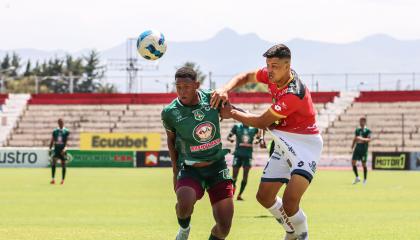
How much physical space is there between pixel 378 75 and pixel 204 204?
4525 cm

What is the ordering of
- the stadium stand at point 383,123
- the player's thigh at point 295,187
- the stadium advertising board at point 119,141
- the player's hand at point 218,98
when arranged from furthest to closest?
the stadium advertising board at point 119,141 < the stadium stand at point 383,123 < the player's thigh at point 295,187 < the player's hand at point 218,98

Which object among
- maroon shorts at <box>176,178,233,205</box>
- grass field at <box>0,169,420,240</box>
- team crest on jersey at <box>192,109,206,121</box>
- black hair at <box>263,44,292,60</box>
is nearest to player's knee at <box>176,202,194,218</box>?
maroon shorts at <box>176,178,233,205</box>

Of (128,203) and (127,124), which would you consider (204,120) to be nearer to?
(128,203)

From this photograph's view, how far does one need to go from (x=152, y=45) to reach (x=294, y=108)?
2697mm

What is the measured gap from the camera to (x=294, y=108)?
11844 mm

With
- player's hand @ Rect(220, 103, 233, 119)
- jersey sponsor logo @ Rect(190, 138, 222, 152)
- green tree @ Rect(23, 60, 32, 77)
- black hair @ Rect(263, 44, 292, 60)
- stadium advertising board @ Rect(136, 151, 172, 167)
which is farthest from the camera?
green tree @ Rect(23, 60, 32, 77)

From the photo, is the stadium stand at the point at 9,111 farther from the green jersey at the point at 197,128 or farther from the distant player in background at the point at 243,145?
the green jersey at the point at 197,128

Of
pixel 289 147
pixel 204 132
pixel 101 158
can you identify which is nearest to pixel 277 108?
pixel 289 147

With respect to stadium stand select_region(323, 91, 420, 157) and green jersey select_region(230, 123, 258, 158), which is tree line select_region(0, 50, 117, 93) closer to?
stadium stand select_region(323, 91, 420, 157)

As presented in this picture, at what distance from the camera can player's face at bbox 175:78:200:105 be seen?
11594mm

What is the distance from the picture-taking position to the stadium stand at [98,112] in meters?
68.5

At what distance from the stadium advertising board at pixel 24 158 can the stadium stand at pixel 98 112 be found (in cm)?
1187

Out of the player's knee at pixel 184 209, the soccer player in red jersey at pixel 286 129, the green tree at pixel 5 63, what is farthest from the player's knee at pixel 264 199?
the green tree at pixel 5 63

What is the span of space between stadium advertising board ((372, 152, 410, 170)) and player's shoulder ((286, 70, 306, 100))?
130 ft
